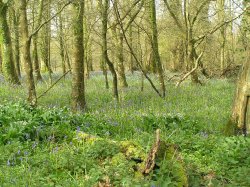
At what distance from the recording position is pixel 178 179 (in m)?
4.34

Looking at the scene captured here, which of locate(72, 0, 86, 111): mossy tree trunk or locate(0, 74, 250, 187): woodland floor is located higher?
locate(72, 0, 86, 111): mossy tree trunk

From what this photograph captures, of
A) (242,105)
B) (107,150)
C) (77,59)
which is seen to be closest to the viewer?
(107,150)

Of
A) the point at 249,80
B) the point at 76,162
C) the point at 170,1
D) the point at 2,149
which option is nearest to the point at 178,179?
the point at 76,162

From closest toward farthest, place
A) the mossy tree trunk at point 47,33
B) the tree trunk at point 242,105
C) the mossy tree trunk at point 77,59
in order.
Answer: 1. the tree trunk at point 242,105
2. the mossy tree trunk at point 77,59
3. the mossy tree trunk at point 47,33

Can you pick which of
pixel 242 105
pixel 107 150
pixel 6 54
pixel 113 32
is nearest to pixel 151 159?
pixel 107 150

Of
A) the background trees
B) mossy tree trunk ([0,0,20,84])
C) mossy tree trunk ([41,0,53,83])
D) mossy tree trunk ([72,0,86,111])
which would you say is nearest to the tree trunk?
the background trees

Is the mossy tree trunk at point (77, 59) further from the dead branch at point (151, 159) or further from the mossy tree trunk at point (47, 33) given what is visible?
the dead branch at point (151, 159)

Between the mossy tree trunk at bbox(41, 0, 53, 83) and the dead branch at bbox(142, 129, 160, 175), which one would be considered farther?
the mossy tree trunk at bbox(41, 0, 53, 83)

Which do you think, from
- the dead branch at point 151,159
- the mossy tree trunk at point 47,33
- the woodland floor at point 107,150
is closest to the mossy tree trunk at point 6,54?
the mossy tree trunk at point 47,33

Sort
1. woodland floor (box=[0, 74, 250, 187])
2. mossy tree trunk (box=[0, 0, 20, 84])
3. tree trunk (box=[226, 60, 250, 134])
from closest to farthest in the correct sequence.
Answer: woodland floor (box=[0, 74, 250, 187]), tree trunk (box=[226, 60, 250, 134]), mossy tree trunk (box=[0, 0, 20, 84])

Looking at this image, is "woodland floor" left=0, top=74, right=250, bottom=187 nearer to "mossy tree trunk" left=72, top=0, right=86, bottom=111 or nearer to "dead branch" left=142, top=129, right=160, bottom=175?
"dead branch" left=142, top=129, right=160, bottom=175

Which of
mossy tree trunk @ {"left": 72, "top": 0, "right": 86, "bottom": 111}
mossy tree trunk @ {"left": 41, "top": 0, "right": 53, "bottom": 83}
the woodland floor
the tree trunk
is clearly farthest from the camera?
mossy tree trunk @ {"left": 41, "top": 0, "right": 53, "bottom": 83}

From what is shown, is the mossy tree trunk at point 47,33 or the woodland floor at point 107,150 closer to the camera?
the woodland floor at point 107,150

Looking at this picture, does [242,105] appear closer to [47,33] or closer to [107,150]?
[107,150]
